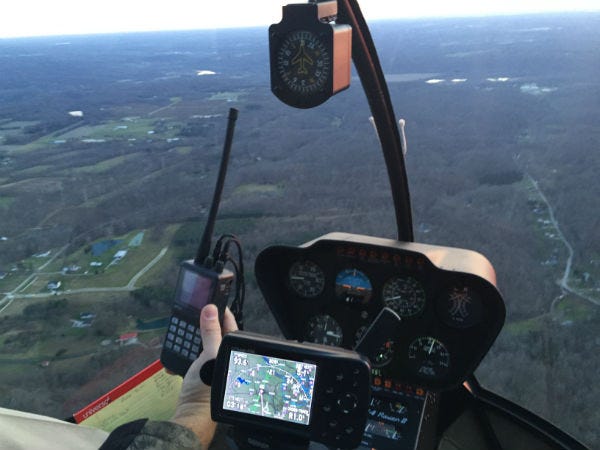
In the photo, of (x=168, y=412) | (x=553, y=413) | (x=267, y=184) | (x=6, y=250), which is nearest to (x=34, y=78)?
(x=267, y=184)

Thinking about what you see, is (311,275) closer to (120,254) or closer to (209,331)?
(209,331)

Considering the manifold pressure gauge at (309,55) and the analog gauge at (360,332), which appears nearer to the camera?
the manifold pressure gauge at (309,55)

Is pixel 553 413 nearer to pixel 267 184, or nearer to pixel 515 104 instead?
pixel 267 184

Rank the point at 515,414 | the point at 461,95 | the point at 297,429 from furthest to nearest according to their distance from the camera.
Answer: the point at 461,95 → the point at 515,414 → the point at 297,429

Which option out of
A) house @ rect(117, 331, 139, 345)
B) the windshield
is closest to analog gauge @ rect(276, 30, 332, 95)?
the windshield

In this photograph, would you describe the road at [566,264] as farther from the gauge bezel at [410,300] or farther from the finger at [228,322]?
the finger at [228,322]

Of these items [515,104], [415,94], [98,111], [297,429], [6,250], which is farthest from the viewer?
[515,104]

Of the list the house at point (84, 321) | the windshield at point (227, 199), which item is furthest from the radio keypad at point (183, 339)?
the house at point (84, 321)
